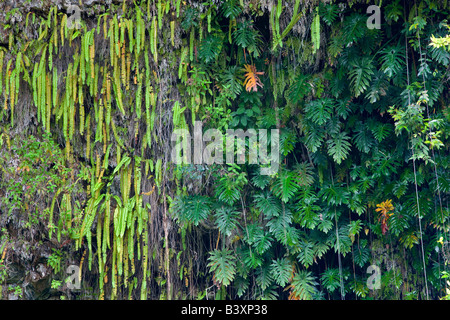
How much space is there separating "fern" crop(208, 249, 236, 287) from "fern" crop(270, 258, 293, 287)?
Answer: 35cm

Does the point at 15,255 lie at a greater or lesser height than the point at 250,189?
lesser

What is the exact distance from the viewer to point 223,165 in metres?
3.68

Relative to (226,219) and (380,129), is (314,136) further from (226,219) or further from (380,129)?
(226,219)

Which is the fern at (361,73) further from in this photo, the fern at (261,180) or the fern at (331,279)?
the fern at (331,279)

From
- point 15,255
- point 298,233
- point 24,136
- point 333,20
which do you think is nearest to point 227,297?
point 298,233

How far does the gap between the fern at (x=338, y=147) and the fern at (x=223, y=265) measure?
1214 millimetres

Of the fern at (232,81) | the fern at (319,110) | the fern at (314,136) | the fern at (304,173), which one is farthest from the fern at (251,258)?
the fern at (232,81)

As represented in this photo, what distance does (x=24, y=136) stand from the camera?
3709 mm

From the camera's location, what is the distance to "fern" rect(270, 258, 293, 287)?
351 centimetres

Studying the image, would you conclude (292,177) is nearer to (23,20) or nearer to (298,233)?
(298,233)
